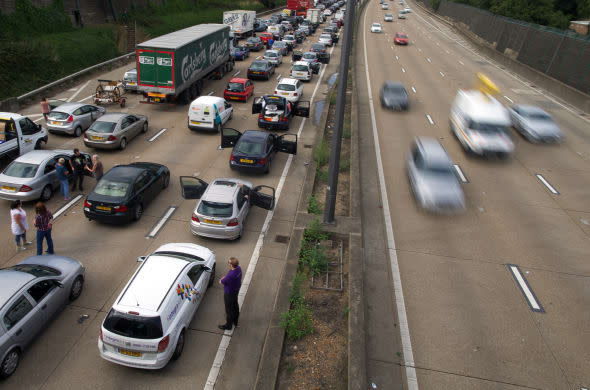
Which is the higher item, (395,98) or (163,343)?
(163,343)

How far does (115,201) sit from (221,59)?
68.9 feet

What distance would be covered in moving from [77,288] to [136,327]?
308cm

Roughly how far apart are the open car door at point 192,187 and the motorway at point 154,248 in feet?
3.30

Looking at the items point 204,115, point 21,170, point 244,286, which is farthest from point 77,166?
point 244,286

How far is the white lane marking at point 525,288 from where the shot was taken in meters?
10.4

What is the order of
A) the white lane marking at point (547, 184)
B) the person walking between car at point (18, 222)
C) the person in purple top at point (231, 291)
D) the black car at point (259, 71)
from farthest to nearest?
1. the black car at point (259, 71)
2. the white lane marking at point (547, 184)
3. the person walking between car at point (18, 222)
4. the person in purple top at point (231, 291)

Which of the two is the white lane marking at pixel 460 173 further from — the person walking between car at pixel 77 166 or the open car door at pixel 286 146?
the person walking between car at pixel 77 166

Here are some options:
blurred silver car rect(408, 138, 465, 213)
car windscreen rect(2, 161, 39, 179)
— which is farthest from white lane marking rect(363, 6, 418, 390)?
car windscreen rect(2, 161, 39, 179)

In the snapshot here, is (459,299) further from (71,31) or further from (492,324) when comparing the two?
(71,31)

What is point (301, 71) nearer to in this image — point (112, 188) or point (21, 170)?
point (112, 188)

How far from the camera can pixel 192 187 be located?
43.1ft

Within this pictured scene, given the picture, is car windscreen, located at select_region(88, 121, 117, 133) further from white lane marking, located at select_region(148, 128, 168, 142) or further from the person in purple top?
the person in purple top

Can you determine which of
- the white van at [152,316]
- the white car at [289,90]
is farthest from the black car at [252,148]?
the white car at [289,90]

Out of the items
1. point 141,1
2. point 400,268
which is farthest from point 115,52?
point 400,268
